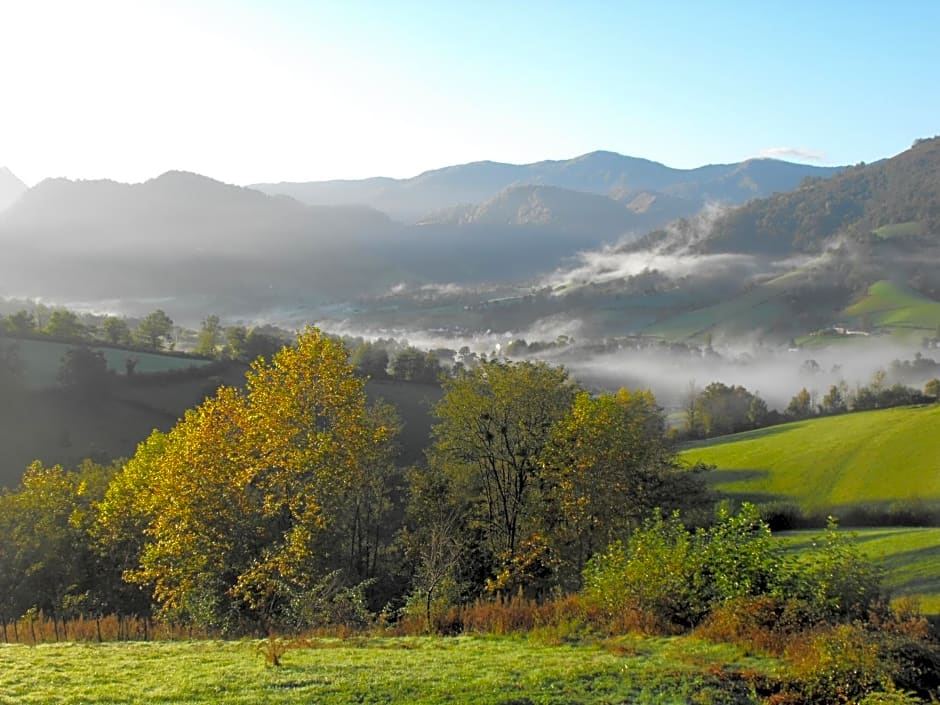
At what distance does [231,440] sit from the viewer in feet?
91.3

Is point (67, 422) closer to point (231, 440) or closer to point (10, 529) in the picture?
point (10, 529)

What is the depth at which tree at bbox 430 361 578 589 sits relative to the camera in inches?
1270

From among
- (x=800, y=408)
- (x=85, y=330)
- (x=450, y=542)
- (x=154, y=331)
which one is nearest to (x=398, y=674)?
(x=450, y=542)

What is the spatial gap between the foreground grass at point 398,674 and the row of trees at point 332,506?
576 cm

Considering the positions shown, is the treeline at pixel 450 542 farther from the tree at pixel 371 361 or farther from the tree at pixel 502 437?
the tree at pixel 371 361

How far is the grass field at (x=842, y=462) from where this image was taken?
6933 cm

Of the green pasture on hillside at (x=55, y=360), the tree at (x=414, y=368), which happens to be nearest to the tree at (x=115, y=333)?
the green pasture on hillside at (x=55, y=360)

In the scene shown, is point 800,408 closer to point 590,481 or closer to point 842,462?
point 842,462

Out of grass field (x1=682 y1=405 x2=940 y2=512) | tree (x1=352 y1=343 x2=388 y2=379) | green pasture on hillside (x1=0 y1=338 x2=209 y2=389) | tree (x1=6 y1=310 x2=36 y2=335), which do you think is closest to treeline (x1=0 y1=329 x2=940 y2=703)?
grass field (x1=682 y1=405 x2=940 y2=512)

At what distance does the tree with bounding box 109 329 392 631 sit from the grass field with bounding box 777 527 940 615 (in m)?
20.1

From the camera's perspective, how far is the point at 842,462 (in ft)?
258

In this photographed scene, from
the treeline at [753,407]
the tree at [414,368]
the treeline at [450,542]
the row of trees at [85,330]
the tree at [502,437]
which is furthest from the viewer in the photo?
the tree at [414,368]

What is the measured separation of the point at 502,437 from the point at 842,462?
62272 millimetres

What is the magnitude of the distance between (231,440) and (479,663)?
1694 cm
